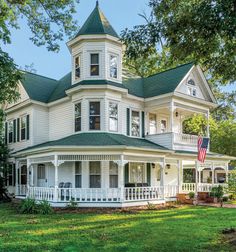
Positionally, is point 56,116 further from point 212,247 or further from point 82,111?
point 212,247

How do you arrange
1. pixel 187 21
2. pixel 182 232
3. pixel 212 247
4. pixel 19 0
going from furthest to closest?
1. pixel 19 0
2. pixel 182 232
3. pixel 187 21
4. pixel 212 247

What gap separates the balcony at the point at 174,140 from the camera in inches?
787

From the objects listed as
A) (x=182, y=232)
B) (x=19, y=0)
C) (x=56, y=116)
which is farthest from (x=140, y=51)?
(x=56, y=116)

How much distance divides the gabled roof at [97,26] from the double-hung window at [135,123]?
493 centimetres

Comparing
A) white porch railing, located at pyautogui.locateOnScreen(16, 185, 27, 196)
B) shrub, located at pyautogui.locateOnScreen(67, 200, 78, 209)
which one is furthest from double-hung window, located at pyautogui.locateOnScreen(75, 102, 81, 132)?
white porch railing, located at pyautogui.locateOnScreen(16, 185, 27, 196)

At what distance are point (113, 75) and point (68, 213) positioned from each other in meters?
8.73

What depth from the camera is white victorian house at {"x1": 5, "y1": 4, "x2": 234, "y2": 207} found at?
16797 mm

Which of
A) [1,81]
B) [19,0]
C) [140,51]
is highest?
[19,0]

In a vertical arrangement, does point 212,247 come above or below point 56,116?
below

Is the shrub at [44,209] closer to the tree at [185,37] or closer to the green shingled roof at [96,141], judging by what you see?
the green shingled roof at [96,141]

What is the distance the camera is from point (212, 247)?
8.23 m

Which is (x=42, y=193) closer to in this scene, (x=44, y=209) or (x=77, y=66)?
(x=44, y=209)

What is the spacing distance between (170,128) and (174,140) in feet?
7.27

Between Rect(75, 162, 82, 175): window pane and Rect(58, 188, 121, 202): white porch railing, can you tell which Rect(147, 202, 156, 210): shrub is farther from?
Rect(75, 162, 82, 175): window pane
